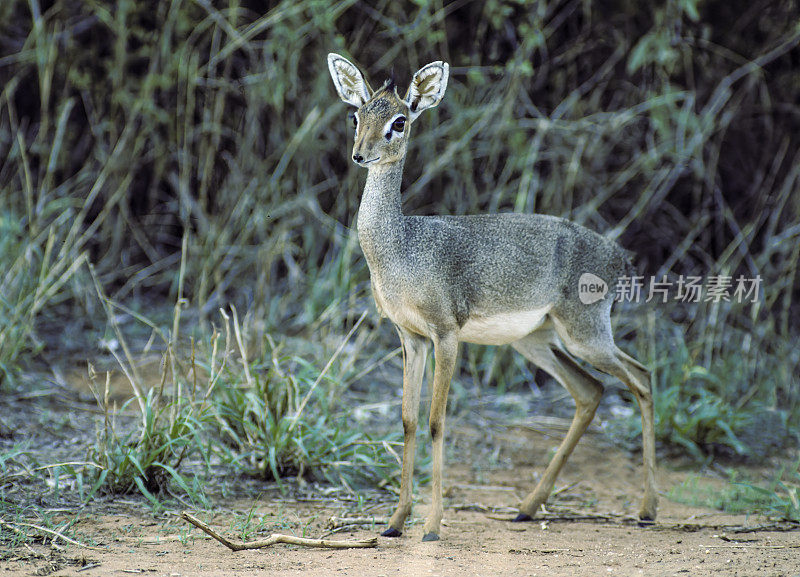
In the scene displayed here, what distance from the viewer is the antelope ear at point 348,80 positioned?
4.74 m

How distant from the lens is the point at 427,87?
15.4 ft

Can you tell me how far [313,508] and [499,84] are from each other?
423 centimetres

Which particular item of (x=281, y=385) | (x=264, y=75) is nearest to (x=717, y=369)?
(x=281, y=385)

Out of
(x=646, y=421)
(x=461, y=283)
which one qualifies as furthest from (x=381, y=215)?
(x=646, y=421)

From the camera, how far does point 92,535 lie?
4.21 metres

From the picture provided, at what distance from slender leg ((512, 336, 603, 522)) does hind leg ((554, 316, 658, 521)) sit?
19 cm

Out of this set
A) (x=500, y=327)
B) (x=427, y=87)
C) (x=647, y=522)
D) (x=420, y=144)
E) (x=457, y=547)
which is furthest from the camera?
(x=420, y=144)

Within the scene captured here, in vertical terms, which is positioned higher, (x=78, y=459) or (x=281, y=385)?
(x=281, y=385)

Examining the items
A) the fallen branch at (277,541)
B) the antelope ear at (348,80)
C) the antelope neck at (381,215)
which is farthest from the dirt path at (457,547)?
the antelope ear at (348,80)

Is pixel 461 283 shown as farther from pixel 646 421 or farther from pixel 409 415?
pixel 646 421

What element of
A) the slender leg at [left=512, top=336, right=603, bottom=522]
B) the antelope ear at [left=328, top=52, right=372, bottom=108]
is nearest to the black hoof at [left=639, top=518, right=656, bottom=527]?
the slender leg at [left=512, top=336, right=603, bottom=522]

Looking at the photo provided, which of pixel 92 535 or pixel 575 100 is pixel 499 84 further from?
pixel 92 535

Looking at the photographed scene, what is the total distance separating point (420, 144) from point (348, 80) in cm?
322

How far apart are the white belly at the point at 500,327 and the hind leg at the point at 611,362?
24 cm
